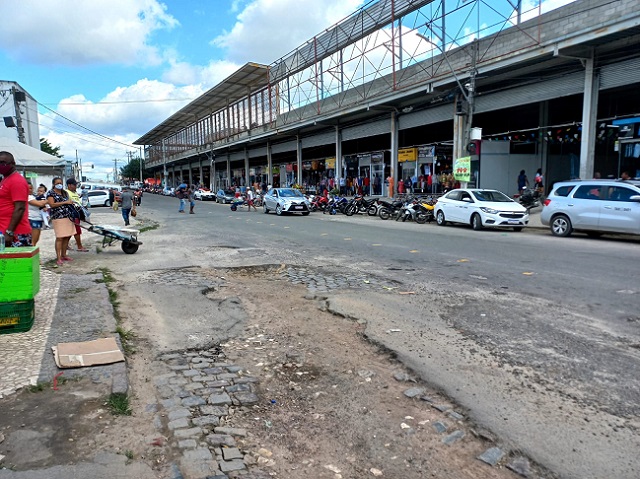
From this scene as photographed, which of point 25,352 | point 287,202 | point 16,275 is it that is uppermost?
point 16,275

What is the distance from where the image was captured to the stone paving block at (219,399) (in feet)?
11.7

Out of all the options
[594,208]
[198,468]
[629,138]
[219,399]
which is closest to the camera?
[198,468]

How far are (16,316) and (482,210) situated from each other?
582 inches

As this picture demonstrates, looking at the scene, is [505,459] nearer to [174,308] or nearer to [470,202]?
[174,308]

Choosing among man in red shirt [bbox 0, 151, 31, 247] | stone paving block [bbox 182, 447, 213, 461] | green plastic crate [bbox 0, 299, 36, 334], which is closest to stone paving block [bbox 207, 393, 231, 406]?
stone paving block [bbox 182, 447, 213, 461]

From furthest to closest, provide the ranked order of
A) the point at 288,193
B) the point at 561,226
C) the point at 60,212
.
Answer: the point at 288,193, the point at 561,226, the point at 60,212

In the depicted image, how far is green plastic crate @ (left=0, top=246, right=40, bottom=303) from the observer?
15.4ft

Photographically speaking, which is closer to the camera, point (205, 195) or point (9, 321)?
point (9, 321)

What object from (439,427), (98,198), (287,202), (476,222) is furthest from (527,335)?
(98,198)

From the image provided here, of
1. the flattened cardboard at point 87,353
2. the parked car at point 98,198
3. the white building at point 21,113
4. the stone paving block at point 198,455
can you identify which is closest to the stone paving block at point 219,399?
the stone paving block at point 198,455

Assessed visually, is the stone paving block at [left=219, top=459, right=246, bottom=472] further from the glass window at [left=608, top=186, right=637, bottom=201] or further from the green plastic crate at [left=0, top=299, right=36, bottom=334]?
the glass window at [left=608, top=186, right=637, bottom=201]

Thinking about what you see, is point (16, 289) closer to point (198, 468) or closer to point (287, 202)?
point (198, 468)

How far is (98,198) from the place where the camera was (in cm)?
3956

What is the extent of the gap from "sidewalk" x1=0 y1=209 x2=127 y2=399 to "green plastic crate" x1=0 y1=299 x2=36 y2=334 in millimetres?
64
